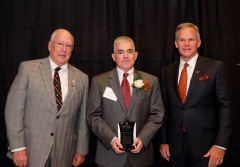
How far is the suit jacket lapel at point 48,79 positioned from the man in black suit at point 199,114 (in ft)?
4.49

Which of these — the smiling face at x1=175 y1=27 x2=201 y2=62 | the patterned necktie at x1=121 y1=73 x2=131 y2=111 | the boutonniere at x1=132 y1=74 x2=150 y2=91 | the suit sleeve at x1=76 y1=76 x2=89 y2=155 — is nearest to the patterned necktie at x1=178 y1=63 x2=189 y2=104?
the smiling face at x1=175 y1=27 x2=201 y2=62

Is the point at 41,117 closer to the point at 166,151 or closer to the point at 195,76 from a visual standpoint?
the point at 166,151

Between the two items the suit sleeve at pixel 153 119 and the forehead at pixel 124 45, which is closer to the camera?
the suit sleeve at pixel 153 119

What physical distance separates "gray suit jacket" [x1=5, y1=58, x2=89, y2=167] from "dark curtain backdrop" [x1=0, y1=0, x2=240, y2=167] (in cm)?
99

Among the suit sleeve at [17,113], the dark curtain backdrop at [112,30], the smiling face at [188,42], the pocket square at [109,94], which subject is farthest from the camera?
the dark curtain backdrop at [112,30]

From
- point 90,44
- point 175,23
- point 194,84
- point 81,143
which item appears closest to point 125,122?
point 81,143

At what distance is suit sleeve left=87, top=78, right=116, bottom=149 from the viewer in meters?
2.19

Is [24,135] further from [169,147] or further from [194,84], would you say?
[194,84]

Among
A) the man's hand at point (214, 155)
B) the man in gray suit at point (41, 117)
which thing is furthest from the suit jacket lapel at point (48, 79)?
the man's hand at point (214, 155)

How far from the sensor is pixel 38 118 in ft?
7.11

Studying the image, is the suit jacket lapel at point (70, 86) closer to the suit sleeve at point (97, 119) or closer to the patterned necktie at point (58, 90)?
the patterned necktie at point (58, 90)

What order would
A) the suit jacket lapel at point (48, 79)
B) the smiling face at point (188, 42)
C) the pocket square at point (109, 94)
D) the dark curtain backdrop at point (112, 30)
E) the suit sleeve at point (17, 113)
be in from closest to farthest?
the suit sleeve at point (17, 113)
the suit jacket lapel at point (48, 79)
the pocket square at point (109, 94)
the smiling face at point (188, 42)
the dark curtain backdrop at point (112, 30)

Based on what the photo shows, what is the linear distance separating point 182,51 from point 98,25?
4.73 feet

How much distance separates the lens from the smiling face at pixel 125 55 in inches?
94.5
